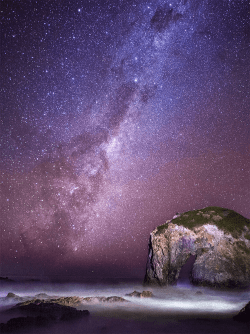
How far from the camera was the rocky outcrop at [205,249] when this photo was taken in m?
30.9

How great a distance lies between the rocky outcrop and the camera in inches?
1216

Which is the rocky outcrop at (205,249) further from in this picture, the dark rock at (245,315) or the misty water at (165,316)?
the dark rock at (245,315)

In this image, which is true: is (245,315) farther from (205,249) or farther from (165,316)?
(205,249)

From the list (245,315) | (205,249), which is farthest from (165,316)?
(205,249)

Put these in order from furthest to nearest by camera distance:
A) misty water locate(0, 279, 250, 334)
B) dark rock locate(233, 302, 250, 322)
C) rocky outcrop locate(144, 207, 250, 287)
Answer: rocky outcrop locate(144, 207, 250, 287), dark rock locate(233, 302, 250, 322), misty water locate(0, 279, 250, 334)

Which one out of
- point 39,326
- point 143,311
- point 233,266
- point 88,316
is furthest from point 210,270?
point 39,326

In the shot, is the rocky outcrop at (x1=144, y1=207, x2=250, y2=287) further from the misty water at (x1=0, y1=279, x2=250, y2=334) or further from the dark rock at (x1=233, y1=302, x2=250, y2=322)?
the dark rock at (x1=233, y1=302, x2=250, y2=322)

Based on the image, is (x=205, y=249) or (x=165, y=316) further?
(x=205, y=249)

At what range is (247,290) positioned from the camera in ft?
96.2

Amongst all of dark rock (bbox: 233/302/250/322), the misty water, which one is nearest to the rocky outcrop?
the misty water

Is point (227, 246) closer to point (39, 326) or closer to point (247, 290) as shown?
point (247, 290)

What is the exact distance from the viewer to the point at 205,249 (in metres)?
32.8

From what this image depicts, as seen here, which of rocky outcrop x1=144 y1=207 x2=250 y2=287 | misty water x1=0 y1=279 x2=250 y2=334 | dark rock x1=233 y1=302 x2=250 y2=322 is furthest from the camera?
rocky outcrop x1=144 y1=207 x2=250 y2=287

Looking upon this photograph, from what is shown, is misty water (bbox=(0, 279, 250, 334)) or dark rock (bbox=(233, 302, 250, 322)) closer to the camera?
misty water (bbox=(0, 279, 250, 334))
